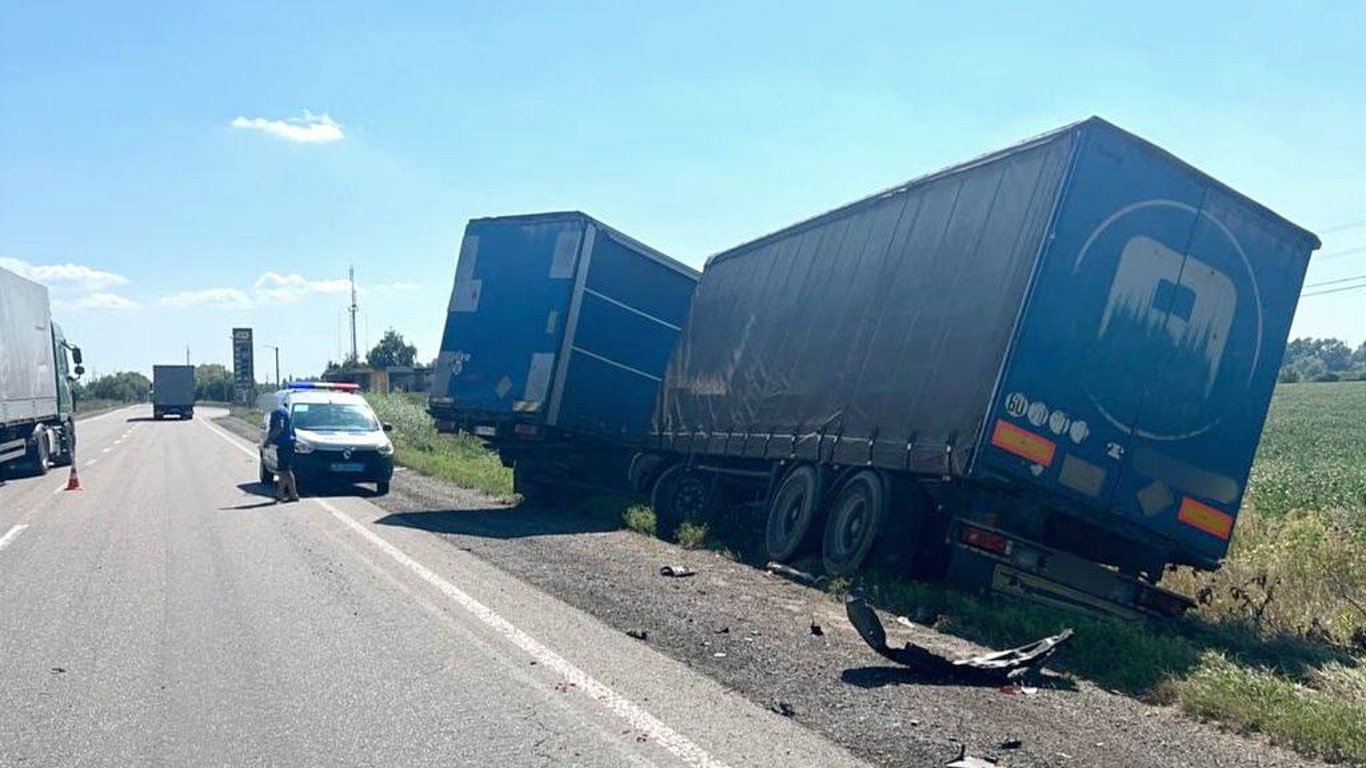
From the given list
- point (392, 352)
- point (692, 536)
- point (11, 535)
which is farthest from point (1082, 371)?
point (392, 352)

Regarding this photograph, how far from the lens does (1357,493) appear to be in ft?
57.8

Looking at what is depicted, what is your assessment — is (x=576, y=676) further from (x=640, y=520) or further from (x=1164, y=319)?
(x=640, y=520)

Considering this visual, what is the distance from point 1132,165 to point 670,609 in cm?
475

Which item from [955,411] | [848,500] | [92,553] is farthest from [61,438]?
[955,411]

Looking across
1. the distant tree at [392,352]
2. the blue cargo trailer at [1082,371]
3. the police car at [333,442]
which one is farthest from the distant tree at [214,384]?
the blue cargo trailer at [1082,371]

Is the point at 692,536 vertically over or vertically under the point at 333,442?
over

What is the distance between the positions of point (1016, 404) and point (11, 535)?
36.6ft

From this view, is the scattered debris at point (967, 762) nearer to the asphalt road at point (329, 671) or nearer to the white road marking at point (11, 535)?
the asphalt road at point (329, 671)

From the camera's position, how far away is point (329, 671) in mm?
6836

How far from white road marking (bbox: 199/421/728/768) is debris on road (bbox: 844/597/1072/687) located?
1754 mm

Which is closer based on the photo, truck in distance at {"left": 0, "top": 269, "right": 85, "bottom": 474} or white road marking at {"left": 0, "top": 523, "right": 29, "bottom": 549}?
white road marking at {"left": 0, "top": 523, "right": 29, "bottom": 549}

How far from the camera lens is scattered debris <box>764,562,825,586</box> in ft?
35.2

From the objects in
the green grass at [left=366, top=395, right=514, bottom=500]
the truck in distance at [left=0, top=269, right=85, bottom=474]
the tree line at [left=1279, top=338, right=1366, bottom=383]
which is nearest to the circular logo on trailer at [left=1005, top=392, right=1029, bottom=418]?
the green grass at [left=366, top=395, right=514, bottom=500]

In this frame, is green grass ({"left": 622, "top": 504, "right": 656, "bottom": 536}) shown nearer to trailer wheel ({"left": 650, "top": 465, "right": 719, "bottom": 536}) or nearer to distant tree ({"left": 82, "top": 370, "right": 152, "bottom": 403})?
trailer wheel ({"left": 650, "top": 465, "right": 719, "bottom": 536})
